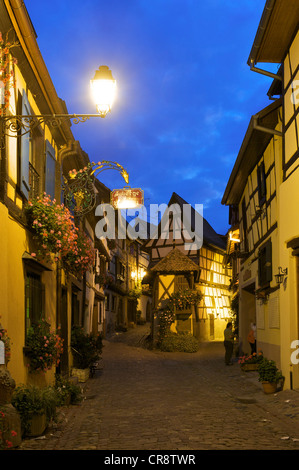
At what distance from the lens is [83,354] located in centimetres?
1362

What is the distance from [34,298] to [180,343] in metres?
15.6

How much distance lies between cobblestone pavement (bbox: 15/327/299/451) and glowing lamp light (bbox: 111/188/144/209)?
14.9ft

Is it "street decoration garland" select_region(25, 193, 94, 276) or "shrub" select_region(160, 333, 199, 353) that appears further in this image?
"shrub" select_region(160, 333, 199, 353)

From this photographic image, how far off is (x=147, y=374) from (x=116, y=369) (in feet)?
5.14

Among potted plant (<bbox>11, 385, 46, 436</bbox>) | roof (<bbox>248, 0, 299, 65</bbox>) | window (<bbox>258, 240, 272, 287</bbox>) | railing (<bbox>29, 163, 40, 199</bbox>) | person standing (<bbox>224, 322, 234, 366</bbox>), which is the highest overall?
roof (<bbox>248, 0, 299, 65</bbox>)

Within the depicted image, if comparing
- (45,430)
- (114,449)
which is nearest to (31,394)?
(45,430)

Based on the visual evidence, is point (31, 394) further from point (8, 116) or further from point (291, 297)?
point (291, 297)

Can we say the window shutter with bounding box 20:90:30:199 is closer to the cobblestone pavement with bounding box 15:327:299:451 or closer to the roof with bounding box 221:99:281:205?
the cobblestone pavement with bounding box 15:327:299:451

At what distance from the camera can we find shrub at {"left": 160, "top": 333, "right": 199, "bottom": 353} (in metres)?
23.8

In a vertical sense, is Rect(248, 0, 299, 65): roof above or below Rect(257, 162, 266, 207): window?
above

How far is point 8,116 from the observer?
6.87 metres

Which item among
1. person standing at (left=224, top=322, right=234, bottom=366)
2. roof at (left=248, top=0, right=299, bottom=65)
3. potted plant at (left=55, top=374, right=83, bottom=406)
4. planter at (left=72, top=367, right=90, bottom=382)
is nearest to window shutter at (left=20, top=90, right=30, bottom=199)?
potted plant at (left=55, top=374, right=83, bottom=406)

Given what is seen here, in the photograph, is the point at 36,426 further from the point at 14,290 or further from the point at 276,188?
the point at 276,188
